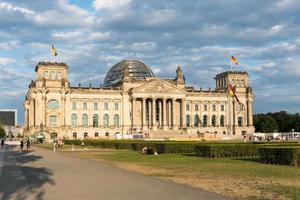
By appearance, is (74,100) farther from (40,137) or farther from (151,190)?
(151,190)

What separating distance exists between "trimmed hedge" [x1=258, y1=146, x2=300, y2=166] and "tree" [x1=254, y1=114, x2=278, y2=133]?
13186cm

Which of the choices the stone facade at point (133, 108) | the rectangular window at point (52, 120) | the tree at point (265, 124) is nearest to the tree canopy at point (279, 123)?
the tree at point (265, 124)

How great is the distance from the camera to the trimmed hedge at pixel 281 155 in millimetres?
29406

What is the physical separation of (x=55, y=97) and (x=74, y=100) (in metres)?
5.79

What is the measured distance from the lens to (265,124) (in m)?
164

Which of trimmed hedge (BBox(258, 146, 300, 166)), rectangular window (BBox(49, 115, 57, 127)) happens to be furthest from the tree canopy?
trimmed hedge (BBox(258, 146, 300, 166))

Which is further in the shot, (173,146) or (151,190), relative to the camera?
(173,146)

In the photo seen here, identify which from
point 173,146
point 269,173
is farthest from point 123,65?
point 269,173

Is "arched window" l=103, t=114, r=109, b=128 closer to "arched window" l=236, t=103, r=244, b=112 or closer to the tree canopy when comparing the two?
"arched window" l=236, t=103, r=244, b=112

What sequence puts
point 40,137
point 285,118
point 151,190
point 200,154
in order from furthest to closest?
point 285,118 → point 40,137 → point 200,154 → point 151,190

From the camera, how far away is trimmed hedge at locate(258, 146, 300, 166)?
Answer: 29406mm

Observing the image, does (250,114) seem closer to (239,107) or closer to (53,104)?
(239,107)

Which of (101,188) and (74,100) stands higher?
(74,100)

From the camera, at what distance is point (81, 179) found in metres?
23.6
